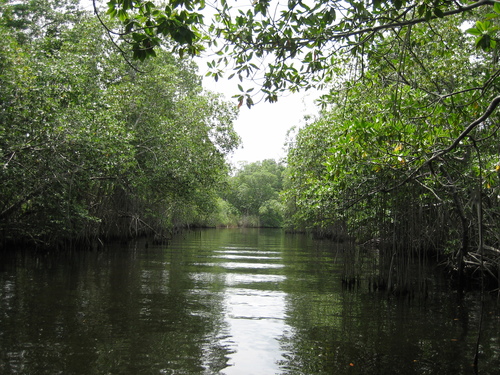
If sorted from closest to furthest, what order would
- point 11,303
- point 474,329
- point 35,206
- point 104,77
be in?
1. point 474,329
2. point 11,303
3. point 35,206
4. point 104,77

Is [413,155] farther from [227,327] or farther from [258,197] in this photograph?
[258,197]

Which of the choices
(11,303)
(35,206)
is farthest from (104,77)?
(11,303)

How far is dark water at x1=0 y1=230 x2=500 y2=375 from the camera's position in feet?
16.5

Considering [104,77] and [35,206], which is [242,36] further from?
[104,77]

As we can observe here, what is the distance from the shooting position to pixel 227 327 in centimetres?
659

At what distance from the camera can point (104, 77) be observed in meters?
17.4

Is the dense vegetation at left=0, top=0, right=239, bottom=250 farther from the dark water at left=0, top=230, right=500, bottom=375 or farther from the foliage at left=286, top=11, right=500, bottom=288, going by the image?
the foliage at left=286, top=11, right=500, bottom=288

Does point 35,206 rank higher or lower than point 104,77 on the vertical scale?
lower

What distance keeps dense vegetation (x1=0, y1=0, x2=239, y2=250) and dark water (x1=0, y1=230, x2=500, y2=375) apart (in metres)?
2.56

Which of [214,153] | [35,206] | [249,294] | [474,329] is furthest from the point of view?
[214,153]

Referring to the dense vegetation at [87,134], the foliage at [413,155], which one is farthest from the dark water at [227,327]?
the dense vegetation at [87,134]

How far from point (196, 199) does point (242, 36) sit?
19.5 meters

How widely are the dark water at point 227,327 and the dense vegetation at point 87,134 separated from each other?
256 cm

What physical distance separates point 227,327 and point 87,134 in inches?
296
